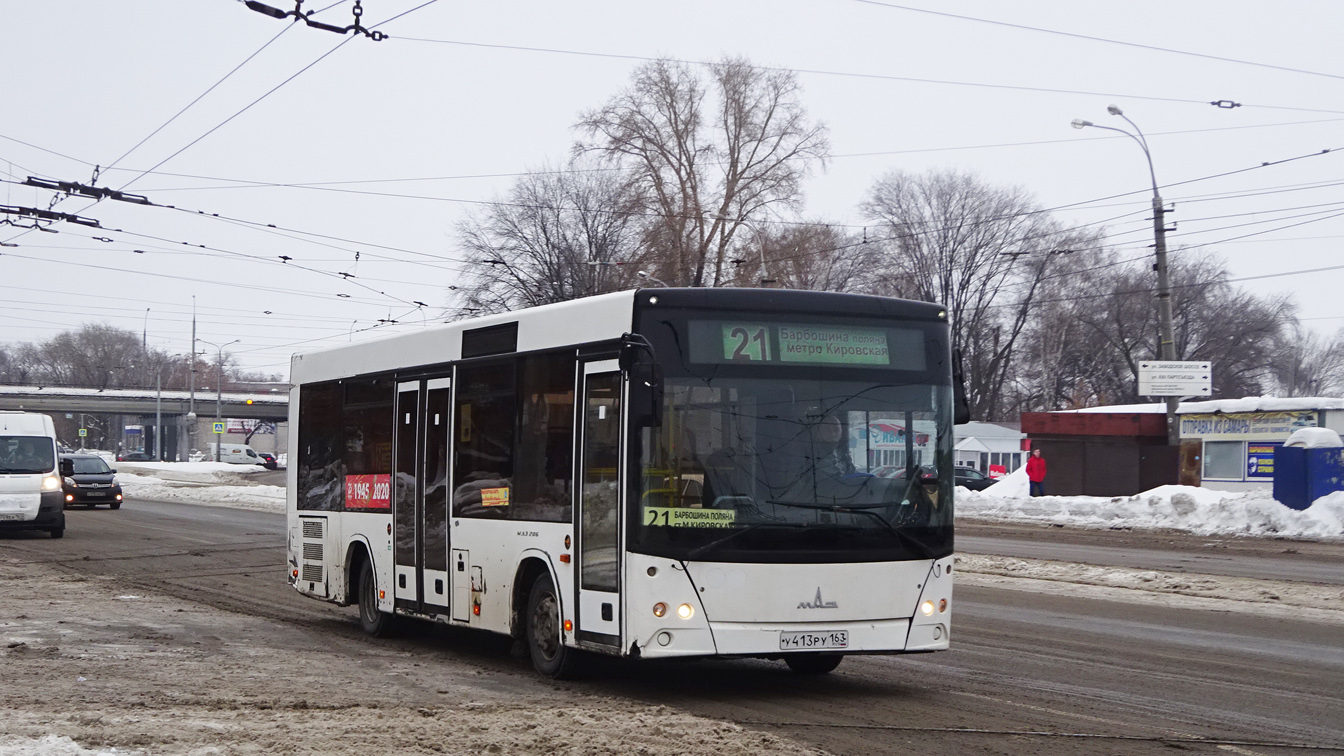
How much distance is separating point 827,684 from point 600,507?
2.11 meters

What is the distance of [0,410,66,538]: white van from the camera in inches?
984

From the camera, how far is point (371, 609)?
1270 cm

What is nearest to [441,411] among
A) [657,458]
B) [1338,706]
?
[657,458]

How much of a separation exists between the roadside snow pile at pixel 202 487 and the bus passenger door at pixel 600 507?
32512mm

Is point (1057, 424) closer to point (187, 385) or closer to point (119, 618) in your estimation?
point (119, 618)

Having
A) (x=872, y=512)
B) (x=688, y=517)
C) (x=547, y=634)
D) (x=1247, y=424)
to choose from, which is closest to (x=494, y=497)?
(x=547, y=634)

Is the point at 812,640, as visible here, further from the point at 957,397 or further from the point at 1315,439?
the point at 1315,439

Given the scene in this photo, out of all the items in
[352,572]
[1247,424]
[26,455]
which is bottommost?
[352,572]

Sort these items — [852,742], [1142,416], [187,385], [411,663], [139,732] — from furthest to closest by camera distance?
[187,385], [1142,416], [411,663], [852,742], [139,732]

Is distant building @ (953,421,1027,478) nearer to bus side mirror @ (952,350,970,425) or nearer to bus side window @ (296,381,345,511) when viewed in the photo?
bus side window @ (296,381,345,511)

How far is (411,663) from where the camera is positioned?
35.0 feet

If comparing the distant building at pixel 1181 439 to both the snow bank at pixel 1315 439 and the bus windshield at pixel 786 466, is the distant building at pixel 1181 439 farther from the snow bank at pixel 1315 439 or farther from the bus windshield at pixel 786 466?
the bus windshield at pixel 786 466

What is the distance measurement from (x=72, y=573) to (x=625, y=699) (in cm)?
1264

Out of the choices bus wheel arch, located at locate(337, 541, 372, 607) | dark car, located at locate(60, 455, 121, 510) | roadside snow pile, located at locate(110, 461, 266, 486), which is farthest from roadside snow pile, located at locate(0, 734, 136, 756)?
roadside snow pile, located at locate(110, 461, 266, 486)
